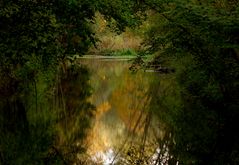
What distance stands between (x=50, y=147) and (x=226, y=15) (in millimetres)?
6339

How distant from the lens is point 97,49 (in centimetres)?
1573

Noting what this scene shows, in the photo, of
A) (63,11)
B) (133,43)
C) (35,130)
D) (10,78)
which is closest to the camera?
(63,11)

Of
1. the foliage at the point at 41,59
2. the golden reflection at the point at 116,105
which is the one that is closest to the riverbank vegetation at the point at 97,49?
the foliage at the point at 41,59

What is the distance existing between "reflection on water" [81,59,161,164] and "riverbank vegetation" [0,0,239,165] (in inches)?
26.2

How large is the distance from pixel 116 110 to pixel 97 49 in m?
12.4

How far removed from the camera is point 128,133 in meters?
19.9

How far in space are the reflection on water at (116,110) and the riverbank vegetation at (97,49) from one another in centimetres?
67

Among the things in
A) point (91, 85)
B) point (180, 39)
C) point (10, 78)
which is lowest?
point (91, 85)

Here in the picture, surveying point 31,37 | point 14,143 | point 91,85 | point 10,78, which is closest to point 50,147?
point 14,143

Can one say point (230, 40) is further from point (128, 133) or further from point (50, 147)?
point (128, 133)

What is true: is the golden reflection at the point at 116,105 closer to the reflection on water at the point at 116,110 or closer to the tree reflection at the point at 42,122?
the reflection on water at the point at 116,110

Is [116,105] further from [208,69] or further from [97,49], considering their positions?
[208,69]

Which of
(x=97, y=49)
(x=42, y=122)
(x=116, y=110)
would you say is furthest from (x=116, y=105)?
(x=97, y=49)

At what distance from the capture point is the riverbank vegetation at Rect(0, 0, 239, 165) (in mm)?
11352
